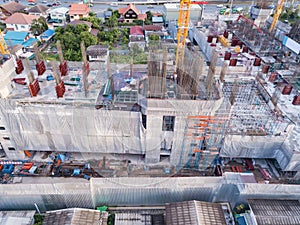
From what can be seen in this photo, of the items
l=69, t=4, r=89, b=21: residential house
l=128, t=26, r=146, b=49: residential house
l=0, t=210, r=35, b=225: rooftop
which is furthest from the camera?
l=69, t=4, r=89, b=21: residential house

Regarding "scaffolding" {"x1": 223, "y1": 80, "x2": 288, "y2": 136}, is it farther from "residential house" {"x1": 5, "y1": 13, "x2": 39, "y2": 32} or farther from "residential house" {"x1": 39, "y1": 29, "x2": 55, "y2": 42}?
"residential house" {"x1": 5, "y1": 13, "x2": 39, "y2": 32}

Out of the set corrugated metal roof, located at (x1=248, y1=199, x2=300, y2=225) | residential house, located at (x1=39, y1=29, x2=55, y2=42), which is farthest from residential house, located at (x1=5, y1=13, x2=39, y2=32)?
corrugated metal roof, located at (x1=248, y1=199, x2=300, y2=225)

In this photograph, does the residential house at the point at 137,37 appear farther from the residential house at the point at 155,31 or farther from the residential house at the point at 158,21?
the residential house at the point at 158,21

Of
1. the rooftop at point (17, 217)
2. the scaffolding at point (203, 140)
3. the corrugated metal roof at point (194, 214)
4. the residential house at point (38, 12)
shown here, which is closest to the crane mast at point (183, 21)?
the scaffolding at point (203, 140)

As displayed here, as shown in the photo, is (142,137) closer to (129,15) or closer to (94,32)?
(94,32)

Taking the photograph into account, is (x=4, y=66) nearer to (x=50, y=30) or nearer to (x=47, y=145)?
(x=47, y=145)
